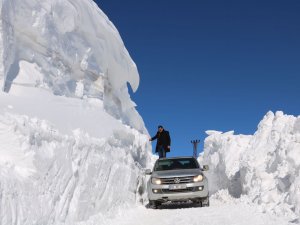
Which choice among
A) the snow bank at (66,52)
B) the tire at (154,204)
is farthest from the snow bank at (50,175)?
the snow bank at (66,52)

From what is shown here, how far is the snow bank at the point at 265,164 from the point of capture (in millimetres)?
11492

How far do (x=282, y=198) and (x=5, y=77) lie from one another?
7.46 meters

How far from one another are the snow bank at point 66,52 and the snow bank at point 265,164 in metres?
5.10

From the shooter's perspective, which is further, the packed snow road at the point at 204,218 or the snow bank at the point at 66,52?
the snow bank at the point at 66,52

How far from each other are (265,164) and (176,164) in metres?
3.57

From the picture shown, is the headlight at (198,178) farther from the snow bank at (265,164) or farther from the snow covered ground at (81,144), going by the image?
the snow bank at (265,164)

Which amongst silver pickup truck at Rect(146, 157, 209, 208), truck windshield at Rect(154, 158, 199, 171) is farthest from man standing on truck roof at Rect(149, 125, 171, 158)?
silver pickup truck at Rect(146, 157, 209, 208)

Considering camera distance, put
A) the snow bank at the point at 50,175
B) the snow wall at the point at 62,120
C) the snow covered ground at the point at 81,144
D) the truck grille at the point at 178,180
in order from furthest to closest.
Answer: the truck grille at the point at 178,180
the snow covered ground at the point at 81,144
the snow wall at the point at 62,120
the snow bank at the point at 50,175

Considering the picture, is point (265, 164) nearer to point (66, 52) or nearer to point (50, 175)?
point (66, 52)

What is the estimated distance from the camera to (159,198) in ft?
41.8

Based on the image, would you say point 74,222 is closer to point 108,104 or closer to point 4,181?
point 4,181

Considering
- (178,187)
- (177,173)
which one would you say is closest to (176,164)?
(177,173)

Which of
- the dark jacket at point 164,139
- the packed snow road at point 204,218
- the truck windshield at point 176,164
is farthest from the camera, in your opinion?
the dark jacket at point 164,139

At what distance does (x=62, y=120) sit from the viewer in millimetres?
10117
